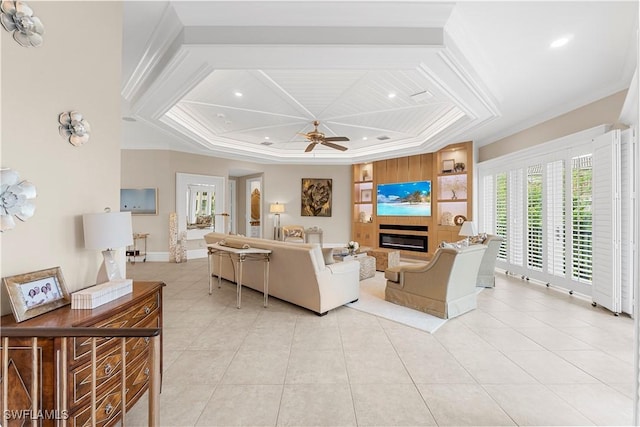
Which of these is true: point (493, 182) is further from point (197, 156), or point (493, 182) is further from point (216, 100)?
point (197, 156)

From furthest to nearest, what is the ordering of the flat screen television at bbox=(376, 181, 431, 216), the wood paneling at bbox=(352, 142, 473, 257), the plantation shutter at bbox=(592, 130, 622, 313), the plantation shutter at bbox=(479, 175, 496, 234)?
the flat screen television at bbox=(376, 181, 431, 216) < the wood paneling at bbox=(352, 142, 473, 257) < the plantation shutter at bbox=(479, 175, 496, 234) < the plantation shutter at bbox=(592, 130, 622, 313)

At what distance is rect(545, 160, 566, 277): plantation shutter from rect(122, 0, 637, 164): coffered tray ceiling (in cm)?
106

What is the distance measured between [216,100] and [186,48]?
2116 mm

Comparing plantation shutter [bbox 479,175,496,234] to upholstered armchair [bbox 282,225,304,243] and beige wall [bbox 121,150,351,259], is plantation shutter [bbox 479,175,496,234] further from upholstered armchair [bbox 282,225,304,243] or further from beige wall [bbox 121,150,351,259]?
upholstered armchair [bbox 282,225,304,243]

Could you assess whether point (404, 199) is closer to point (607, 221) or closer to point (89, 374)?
point (607, 221)

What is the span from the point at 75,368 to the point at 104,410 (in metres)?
0.38

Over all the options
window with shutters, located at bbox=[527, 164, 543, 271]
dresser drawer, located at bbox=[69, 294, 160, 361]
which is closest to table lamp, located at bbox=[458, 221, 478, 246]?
window with shutters, located at bbox=[527, 164, 543, 271]

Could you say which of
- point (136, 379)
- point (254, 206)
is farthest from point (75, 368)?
point (254, 206)

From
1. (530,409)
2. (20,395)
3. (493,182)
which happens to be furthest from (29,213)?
(493,182)

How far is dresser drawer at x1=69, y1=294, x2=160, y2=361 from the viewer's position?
4.32ft

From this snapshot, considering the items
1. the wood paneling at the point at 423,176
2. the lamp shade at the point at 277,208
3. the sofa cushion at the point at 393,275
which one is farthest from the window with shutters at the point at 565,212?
the lamp shade at the point at 277,208

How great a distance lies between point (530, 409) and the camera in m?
1.86

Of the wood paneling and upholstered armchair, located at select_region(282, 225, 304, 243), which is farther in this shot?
upholstered armchair, located at select_region(282, 225, 304, 243)

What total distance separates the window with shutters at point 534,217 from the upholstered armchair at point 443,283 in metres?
2.30
